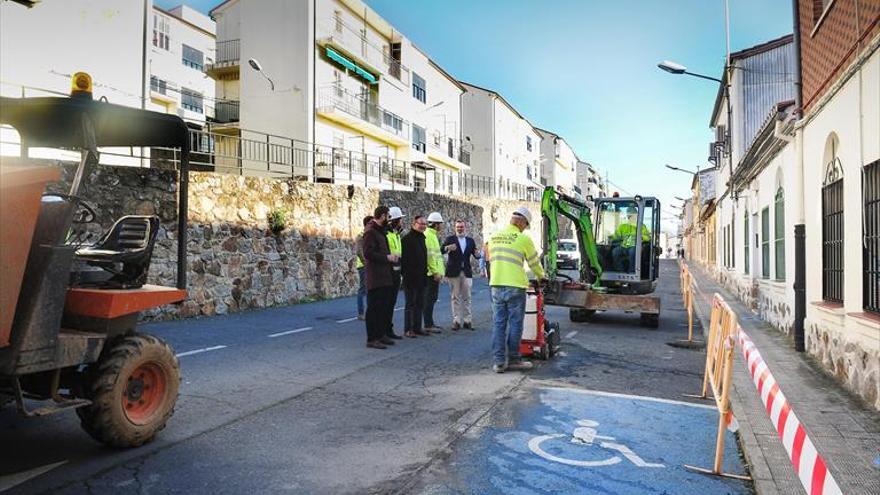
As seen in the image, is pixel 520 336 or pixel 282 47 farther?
pixel 282 47

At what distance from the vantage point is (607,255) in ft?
43.4

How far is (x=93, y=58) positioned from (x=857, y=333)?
20291mm

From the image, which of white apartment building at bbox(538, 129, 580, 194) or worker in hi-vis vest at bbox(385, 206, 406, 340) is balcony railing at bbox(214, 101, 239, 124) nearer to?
worker in hi-vis vest at bbox(385, 206, 406, 340)

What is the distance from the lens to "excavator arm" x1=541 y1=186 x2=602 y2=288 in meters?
10.7

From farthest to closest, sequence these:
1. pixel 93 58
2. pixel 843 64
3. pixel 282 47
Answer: pixel 282 47, pixel 93 58, pixel 843 64

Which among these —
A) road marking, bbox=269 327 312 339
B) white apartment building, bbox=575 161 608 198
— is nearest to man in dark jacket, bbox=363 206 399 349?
road marking, bbox=269 327 312 339

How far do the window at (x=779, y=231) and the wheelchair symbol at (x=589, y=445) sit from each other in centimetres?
875

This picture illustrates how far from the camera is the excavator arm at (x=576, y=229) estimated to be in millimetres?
10719

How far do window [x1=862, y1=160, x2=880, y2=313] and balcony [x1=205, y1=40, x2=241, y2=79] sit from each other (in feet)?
99.8

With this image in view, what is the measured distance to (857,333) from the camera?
626 cm

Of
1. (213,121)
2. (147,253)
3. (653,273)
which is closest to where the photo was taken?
(147,253)

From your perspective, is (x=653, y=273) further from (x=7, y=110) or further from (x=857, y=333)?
(x=7, y=110)

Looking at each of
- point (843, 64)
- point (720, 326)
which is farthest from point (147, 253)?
point (843, 64)

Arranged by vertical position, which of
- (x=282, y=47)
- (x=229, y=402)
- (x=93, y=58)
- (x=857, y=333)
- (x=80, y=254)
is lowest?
(x=229, y=402)
